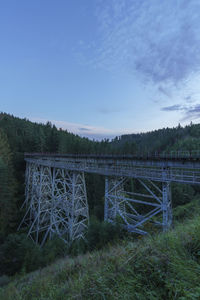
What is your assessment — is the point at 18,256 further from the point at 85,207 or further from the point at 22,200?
the point at 22,200

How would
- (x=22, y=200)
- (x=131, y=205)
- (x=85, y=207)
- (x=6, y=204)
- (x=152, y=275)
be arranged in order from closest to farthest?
(x=152, y=275)
(x=131, y=205)
(x=85, y=207)
(x=6, y=204)
(x=22, y=200)

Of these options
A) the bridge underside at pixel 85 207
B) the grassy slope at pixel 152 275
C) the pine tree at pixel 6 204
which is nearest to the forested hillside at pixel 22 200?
the pine tree at pixel 6 204

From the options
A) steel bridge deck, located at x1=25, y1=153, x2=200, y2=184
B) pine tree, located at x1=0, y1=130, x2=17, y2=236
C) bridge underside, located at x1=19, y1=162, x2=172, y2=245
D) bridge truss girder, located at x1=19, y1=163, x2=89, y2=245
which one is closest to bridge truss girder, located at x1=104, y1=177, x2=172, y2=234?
bridge underside, located at x1=19, y1=162, x2=172, y2=245

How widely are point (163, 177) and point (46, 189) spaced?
16.6 m

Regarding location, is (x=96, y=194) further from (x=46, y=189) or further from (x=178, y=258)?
(x=178, y=258)

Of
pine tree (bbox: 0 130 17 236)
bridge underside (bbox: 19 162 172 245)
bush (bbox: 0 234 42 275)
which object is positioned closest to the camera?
bridge underside (bbox: 19 162 172 245)

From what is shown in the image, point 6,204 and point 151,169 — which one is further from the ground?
point 151,169

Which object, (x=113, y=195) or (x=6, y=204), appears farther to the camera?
(x=6, y=204)

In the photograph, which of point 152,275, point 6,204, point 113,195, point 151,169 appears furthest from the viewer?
point 6,204

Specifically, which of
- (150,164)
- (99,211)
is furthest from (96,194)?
(150,164)

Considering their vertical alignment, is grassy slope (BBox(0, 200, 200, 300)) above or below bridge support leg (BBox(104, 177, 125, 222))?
above

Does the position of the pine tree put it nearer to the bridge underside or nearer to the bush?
the bridge underside

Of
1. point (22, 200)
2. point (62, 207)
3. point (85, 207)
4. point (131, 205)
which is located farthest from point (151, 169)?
point (22, 200)

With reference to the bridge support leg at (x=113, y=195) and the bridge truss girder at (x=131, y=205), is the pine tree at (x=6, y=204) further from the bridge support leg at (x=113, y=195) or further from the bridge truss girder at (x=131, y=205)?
the bridge truss girder at (x=131, y=205)
